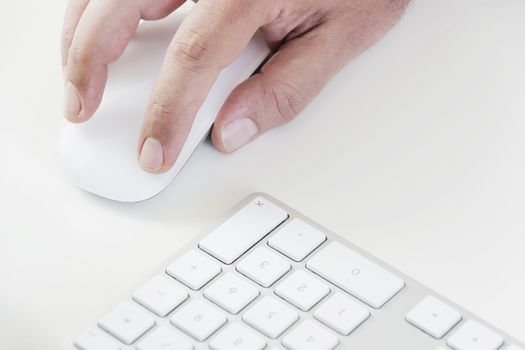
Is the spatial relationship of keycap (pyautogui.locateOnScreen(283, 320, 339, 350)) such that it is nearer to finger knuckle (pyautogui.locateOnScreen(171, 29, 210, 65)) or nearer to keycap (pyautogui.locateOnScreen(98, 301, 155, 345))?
keycap (pyautogui.locateOnScreen(98, 301, 155, 345))

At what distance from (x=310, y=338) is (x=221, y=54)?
0.21 m

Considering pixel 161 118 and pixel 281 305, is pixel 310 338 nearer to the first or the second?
pixel 281 305

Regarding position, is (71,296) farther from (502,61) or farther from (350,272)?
(502,61)

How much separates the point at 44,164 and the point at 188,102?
112 mm

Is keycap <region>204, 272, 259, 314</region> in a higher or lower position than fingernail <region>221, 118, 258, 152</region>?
lower

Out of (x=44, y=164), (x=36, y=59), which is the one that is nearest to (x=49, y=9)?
(x=36, y=59)

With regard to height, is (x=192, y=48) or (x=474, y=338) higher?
(x=192, y=48)

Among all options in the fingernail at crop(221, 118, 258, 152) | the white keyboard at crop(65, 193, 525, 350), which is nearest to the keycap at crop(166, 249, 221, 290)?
the white keyboard at crop(65, 193, 525, 350)

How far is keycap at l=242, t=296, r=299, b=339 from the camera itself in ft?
1.64

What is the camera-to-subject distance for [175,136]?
0.60 metres

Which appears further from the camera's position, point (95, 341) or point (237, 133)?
point (237, 133)

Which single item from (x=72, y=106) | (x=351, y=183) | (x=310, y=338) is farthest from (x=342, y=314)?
(x=72, y=106)

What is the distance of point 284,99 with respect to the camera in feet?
2.14

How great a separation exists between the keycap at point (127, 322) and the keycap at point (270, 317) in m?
0.06
